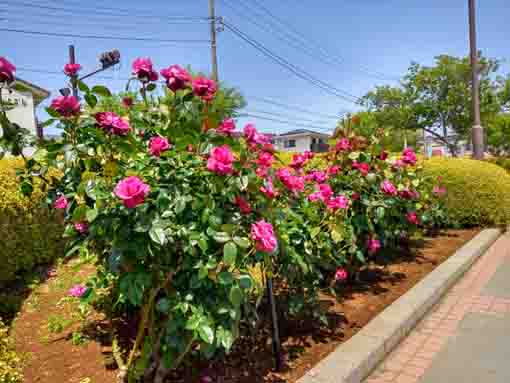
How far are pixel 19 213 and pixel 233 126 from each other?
320 cm

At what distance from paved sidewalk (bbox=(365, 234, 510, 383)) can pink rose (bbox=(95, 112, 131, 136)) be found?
7.68ft

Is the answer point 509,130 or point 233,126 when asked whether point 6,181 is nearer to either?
point 233,126

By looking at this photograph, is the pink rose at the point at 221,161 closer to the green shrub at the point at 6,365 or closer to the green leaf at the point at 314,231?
the green leaf at the point at 314,231

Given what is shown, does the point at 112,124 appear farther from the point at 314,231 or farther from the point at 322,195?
the point at 322,195

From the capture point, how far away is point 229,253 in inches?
64.4

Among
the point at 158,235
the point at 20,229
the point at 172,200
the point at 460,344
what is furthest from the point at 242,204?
the point at 20,229

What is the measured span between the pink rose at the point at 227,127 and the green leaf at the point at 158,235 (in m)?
0.63

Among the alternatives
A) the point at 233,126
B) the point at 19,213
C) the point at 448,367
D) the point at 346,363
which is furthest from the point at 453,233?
the point at 19,213

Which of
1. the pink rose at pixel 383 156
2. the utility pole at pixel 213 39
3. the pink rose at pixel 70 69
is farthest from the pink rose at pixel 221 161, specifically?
the utility pole at pixel 213 39

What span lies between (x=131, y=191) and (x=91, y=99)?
2.02 feet

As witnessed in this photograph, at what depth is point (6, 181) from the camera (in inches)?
154

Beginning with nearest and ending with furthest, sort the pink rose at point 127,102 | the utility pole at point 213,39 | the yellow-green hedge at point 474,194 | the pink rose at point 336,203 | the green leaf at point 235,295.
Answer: the green leaf at point 235,295, the pink rose at point 127,102, the pink rose at point 336,203, the yellow-green hedge at point 474,194, the utility pole at point 213,39

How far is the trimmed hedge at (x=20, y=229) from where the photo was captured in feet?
12.6

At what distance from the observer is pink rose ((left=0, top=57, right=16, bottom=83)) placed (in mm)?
1737
